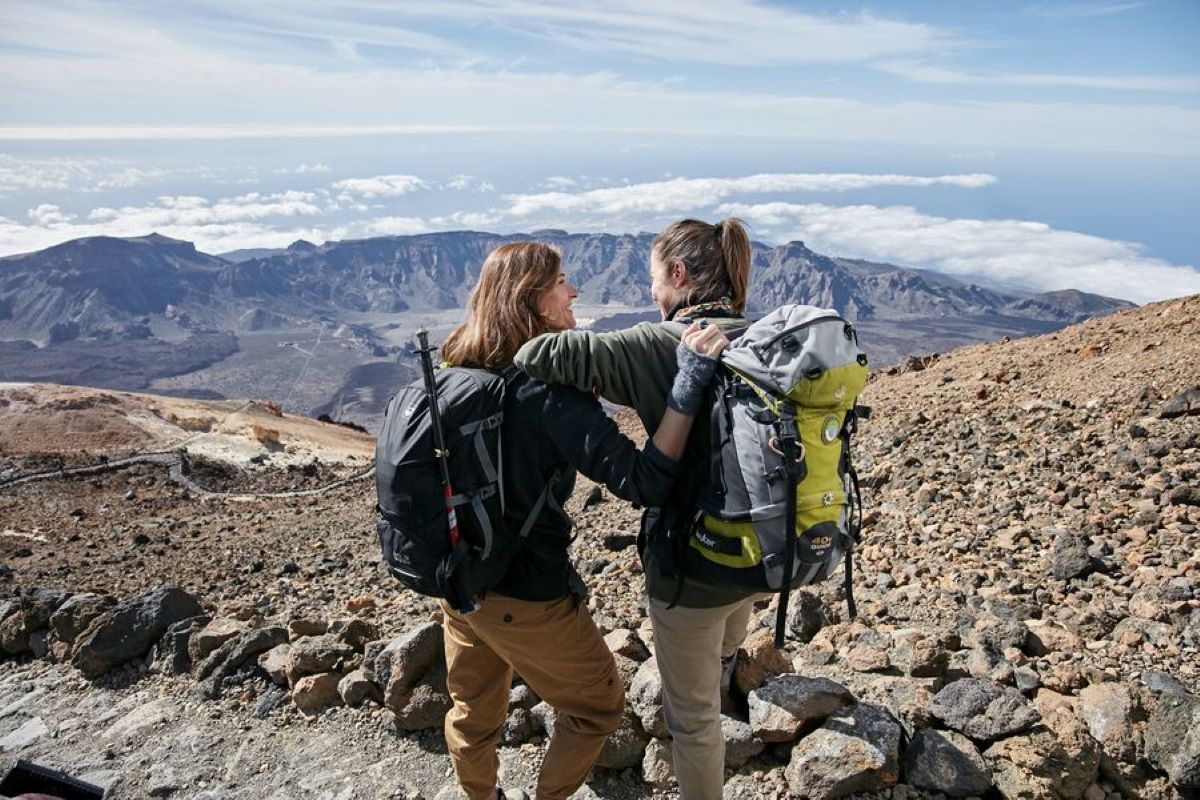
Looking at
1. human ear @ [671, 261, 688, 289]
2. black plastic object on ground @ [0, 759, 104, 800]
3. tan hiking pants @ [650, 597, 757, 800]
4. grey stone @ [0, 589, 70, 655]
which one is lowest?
grey stone @ [0, 589, 70, 655]

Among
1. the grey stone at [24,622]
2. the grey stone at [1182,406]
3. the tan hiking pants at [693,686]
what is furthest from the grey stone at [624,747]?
the grey stone at [1182,406]

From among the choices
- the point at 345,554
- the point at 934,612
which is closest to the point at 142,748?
the point at 934,612

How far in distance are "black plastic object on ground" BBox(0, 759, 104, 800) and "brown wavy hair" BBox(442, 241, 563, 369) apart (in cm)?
244

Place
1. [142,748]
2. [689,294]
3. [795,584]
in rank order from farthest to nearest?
[142,748] < [689,294] < [795,584]

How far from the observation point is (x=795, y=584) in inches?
127

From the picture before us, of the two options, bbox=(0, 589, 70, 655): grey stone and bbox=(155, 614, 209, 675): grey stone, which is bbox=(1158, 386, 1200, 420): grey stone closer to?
bbox=(155, 614, 209, 675): grey stone

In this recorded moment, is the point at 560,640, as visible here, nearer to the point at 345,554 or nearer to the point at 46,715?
the point at 46,715

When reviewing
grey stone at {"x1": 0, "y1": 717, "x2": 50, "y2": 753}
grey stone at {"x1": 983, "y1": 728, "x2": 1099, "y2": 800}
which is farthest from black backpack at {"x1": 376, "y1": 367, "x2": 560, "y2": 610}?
grey stone at {"x1": 0, "y1": 717, "x2": 50, "y2": 753}

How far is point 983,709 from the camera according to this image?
14.7ft

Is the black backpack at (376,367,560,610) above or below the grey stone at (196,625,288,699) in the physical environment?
above

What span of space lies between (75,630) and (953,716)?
7553 millimetres

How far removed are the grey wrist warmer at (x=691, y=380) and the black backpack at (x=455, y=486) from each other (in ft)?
2.40

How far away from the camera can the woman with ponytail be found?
329 cm

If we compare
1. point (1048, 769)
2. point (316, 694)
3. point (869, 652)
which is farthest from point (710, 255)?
point (316, 694)
